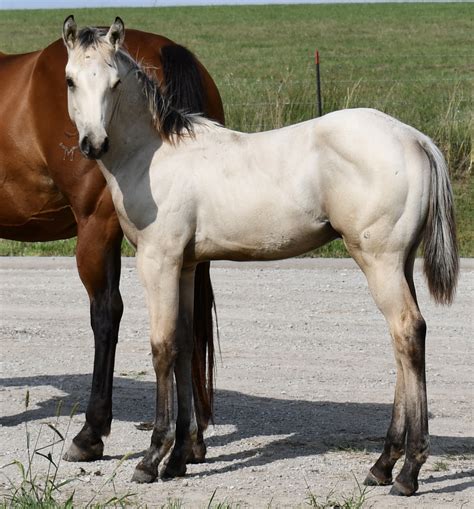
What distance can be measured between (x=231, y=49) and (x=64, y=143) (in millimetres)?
26854

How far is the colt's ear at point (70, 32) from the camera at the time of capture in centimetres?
504

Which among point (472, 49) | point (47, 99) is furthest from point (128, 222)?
point (472, 49)

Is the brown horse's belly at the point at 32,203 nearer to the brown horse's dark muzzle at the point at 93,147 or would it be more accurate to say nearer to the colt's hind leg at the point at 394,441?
the brown horse's dark muzzle at the point at 93,147

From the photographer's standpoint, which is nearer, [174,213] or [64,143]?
[174,213]

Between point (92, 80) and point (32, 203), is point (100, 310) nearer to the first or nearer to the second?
point (32, 203)

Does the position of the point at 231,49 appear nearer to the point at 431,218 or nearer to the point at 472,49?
the point at 472,49

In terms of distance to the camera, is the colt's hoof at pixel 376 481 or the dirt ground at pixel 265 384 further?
the dirt ground at pixel 265 384

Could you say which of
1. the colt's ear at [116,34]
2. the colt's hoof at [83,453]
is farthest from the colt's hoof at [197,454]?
the colt's ear at [116,34]

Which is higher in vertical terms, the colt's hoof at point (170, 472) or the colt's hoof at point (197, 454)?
the colt's hoof at point (170, 472)

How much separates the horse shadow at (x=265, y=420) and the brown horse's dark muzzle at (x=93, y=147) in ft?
5.49

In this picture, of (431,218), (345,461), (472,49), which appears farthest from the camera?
(472,49)

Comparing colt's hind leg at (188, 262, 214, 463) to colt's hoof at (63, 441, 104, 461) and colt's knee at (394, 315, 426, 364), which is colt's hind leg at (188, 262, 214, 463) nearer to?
colt's hoof at (63, 441, 104, 461)

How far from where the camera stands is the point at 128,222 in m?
5.28

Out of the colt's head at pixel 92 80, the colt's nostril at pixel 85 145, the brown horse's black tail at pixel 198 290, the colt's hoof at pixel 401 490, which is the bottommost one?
the colt's hoof at pixel 401 490
